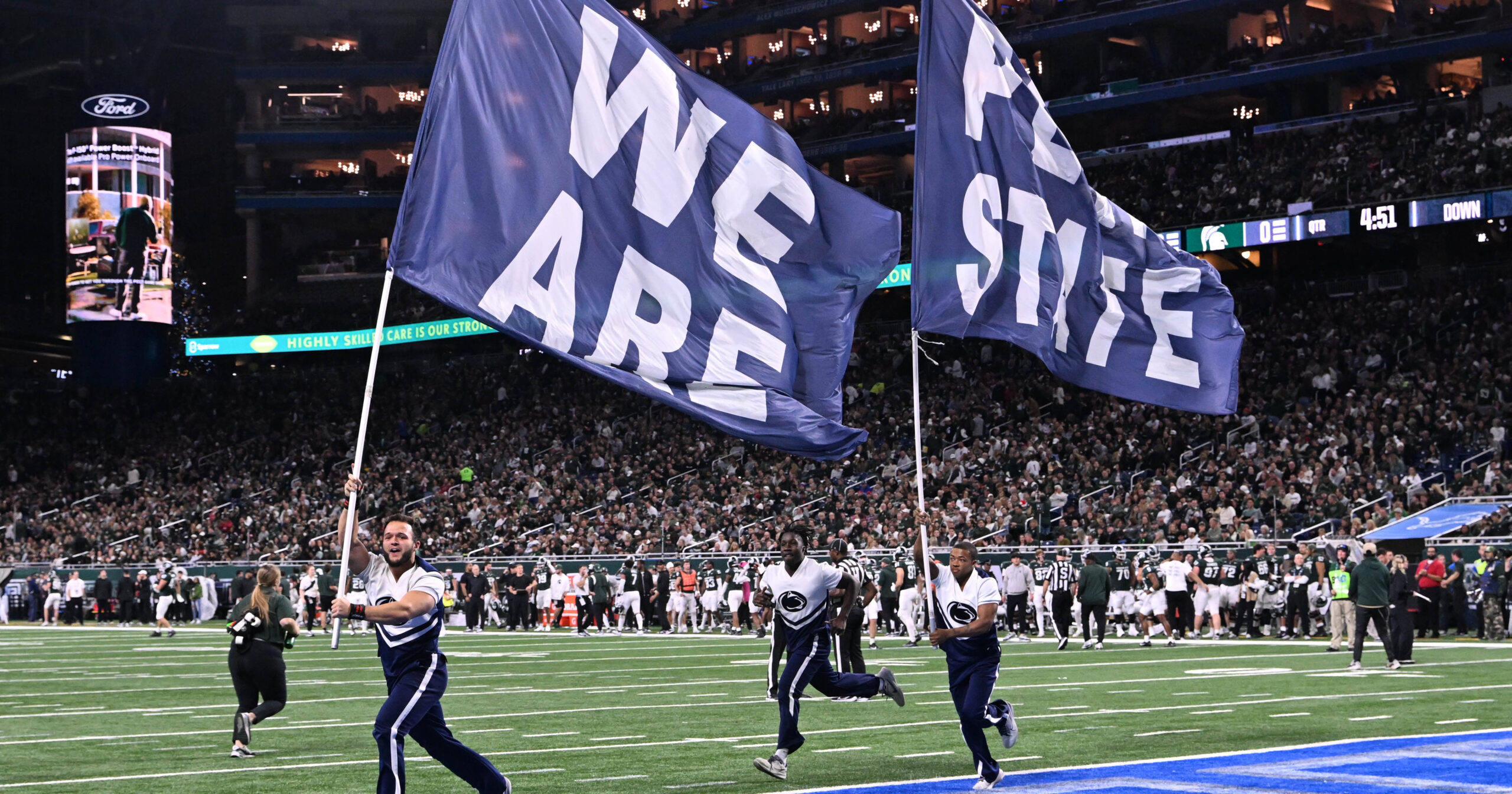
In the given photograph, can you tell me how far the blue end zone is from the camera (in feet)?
34.9

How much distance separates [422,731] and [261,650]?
5801mm

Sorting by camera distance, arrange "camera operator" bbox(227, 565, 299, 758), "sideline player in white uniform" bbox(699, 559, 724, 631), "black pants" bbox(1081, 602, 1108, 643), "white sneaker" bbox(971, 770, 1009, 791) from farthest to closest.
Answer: "sideline player in white uniform" bbox(699, 559, 724, 631), "black pants" bbox(1081, 602, 1108, 643), "camera operator" bbox(227, 565, 299, 758), "white sneaker" bbox(971, 770, 1009, 791)

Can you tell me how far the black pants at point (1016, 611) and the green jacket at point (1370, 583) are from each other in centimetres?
976

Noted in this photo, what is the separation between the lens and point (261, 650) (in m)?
14.3

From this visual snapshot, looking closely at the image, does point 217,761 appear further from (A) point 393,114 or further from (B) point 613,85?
(A) point 393,114

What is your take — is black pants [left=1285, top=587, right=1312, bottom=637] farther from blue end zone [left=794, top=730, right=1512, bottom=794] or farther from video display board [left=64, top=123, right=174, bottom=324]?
video display board [left=64, top=123, right=174, bottom=324]

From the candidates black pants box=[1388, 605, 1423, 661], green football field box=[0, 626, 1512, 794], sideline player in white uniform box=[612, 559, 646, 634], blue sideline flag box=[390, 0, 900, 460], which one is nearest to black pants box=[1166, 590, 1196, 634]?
green football field box=[0, 626, 1512, 794]

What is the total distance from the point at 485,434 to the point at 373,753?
45.3 meters

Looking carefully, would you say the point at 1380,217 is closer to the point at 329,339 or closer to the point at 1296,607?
the point at 1296,607

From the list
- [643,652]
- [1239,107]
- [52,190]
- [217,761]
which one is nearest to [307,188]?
[52,190]

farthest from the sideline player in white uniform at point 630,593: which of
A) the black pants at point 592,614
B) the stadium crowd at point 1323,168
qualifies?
the stadium crowd at point 1323,168

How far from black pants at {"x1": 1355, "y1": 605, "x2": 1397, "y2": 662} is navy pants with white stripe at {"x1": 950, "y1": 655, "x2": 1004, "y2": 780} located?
36.1ft

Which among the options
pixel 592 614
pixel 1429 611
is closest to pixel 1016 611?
pixel 1429 611

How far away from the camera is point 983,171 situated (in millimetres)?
13984
